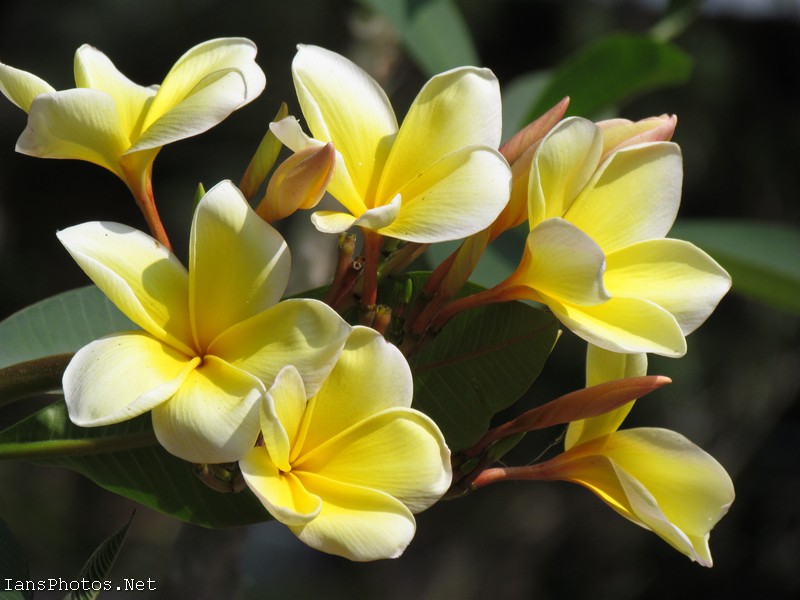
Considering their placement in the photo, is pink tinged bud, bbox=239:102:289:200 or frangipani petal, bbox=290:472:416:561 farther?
pink tinged bud, bbox=239:102:289:200

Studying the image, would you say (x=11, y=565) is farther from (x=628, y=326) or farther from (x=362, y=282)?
(x=628, y=326)

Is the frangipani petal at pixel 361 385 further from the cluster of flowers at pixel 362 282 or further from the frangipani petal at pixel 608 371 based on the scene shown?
the frangipani petal at pixel 608 371

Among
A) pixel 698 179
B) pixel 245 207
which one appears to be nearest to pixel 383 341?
pixel 245 207

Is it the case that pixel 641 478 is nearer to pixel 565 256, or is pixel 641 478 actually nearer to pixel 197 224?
pixel 565 256

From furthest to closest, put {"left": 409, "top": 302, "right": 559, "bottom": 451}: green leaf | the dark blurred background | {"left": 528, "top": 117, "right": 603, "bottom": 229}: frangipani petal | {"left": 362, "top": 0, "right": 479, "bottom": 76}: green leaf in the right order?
the dark blurred background < {"left": 362, "top": 0, "right": 479, "bottom": 76}: green leaf < {"left": 409, "top": 302, "right": 559, "bottom": 451}: green leaf < {"left": 528, "top": 117, "right": 603, "bottom": 229}: frangipani petal

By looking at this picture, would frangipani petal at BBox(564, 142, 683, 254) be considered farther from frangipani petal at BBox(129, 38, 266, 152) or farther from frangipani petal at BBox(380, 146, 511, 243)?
frangipani petal at BBox(129, 38, 266, 152)

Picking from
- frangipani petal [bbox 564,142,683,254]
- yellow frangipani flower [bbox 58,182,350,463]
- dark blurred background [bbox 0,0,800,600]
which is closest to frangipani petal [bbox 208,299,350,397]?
yellow frangipani flower [bbox 58,182,350,463]

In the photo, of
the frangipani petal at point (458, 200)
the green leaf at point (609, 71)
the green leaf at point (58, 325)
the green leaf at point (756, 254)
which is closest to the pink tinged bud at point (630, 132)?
the frangipani petal at point (458, 200)
